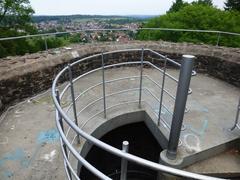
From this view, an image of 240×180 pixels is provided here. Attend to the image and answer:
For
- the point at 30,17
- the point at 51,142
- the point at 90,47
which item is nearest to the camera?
the point at 51,142

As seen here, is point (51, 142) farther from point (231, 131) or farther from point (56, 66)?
point (231, 131)

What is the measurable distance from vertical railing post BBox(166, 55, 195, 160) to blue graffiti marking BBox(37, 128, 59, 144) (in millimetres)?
1587

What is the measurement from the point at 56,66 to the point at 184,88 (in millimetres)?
3167

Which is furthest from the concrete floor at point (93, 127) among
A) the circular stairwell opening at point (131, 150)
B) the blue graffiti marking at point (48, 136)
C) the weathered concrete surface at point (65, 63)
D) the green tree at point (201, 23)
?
the green tree at point (201, 23)

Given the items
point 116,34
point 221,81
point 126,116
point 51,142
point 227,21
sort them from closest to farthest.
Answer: point 51,142 < point 126,116 < point 221,81 < point 116,34 < point 227,21

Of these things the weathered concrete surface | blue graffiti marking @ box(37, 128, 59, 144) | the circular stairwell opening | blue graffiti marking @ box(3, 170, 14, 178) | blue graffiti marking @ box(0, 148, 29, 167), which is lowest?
the circular stairwell opening

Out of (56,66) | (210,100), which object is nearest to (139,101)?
(210,100)

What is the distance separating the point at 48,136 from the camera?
127 inches

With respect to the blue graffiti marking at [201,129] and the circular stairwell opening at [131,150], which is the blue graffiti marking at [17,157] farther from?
the blue graffiti marking at [201,129]

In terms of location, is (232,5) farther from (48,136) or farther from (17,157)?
(17,157)

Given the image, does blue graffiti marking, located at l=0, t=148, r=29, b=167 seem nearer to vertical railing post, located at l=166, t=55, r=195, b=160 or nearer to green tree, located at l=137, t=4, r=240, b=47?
vertical railing post, located at l=166, t=55, r=195, b=160

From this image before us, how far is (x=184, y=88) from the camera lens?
8.05 ft

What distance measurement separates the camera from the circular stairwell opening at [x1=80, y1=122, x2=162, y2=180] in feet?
15.0

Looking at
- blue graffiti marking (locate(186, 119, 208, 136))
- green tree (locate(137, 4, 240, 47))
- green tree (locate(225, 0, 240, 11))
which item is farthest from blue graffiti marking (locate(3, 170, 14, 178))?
green tree (locate(225, 0, 240, 11))
